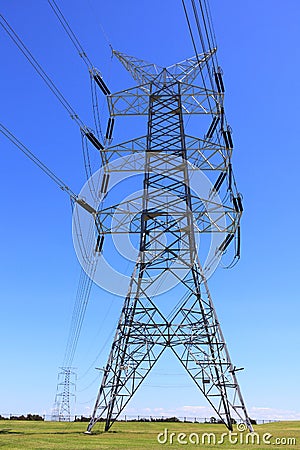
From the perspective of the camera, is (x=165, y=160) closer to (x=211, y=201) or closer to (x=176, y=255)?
(x=211, y=201)

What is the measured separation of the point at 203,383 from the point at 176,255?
21.9 feet

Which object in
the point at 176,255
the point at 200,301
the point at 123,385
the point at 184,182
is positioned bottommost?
the point at 123,385

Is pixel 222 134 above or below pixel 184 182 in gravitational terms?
above

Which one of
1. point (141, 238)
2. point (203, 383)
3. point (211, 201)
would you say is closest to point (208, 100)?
point (211, 201)

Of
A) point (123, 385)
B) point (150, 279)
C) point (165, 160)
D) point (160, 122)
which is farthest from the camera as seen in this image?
point (160, 122)

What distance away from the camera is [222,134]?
30.4 m

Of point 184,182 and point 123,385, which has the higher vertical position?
point 184,182

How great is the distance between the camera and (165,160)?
96.7 ft

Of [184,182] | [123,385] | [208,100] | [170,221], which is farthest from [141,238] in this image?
[208,100]

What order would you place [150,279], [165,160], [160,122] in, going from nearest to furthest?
[150,279] → [165,160] → [160,122]

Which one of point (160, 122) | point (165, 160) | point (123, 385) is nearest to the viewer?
point (123, 385)

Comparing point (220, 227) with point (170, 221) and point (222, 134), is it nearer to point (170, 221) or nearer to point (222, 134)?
point (170, 221)

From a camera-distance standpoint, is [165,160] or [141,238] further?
[165,160]

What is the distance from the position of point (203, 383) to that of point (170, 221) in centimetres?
872
